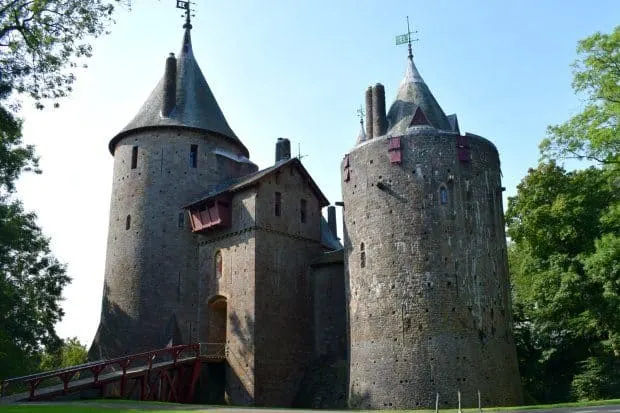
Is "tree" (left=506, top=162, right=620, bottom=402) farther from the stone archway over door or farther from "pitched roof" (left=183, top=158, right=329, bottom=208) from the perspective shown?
the stone archway over door

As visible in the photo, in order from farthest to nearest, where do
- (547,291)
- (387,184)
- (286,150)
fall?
(286,150)
(547,291)
(387,184)

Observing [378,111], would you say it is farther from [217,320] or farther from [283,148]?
[217,320]

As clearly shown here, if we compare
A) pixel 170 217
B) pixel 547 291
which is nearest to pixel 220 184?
pixel 170 217

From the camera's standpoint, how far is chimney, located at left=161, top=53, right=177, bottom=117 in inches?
1462

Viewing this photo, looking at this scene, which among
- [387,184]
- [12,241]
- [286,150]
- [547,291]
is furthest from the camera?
[286,150]

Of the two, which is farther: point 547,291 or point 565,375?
point 565,375

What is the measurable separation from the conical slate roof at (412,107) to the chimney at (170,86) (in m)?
14.0

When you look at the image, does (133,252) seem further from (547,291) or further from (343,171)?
(547,291)

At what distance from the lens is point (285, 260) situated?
32250 millimetres

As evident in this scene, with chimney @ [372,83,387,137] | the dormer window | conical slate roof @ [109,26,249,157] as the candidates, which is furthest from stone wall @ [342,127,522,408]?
conical slate roof @ [109,26,249,157]

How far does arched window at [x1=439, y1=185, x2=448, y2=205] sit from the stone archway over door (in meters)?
12.3

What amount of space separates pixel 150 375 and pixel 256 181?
10.2 meters

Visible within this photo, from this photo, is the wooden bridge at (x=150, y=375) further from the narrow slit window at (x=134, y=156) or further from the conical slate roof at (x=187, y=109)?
the conical slate roof at (x=187, y=109)

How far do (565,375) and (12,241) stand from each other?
27.9 m
